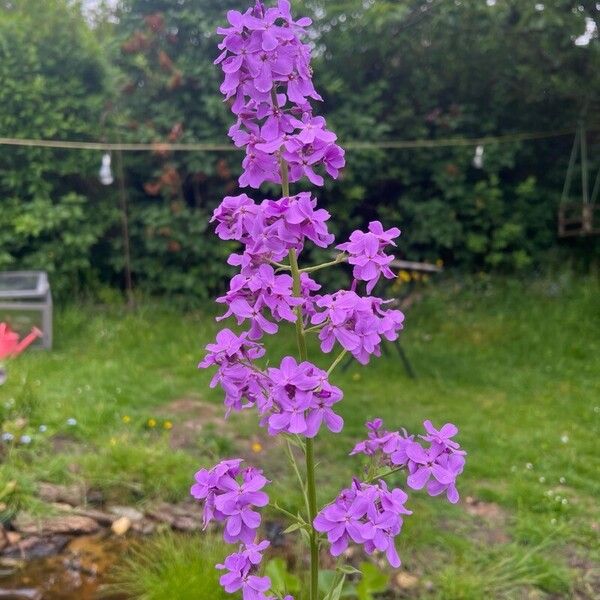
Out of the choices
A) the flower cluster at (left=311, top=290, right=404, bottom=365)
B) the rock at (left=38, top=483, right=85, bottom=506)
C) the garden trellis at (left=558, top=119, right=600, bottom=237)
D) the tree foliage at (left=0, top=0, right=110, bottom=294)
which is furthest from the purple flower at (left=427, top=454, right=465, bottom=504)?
the tree foliage at (left=0, top=0, right=110, bottom=294)

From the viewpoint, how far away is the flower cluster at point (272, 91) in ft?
4.06

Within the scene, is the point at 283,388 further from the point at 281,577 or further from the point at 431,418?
the point at 431,418

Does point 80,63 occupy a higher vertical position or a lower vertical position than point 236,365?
higher

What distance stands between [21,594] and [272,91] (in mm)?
1976

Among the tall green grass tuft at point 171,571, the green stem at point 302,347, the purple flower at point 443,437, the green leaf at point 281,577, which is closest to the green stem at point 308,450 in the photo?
the green stem at point 302,347

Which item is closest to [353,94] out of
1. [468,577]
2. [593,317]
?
[593,317]

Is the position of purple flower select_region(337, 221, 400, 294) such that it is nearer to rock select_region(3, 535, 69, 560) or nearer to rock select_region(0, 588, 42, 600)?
rock select_region(0, 588, 42, 600)

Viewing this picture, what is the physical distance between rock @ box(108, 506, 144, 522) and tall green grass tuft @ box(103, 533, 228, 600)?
214mm

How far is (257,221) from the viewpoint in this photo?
122cm

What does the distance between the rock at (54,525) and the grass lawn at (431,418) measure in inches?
2.2

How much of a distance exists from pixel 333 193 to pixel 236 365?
5432 mm

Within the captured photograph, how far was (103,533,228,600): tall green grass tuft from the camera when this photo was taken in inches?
90.4

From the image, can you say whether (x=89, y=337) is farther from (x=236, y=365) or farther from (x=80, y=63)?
(x=236, y=365)

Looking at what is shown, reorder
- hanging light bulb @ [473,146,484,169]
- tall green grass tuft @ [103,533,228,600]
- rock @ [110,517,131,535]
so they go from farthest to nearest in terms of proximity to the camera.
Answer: hanging light bulb @ [473,146,484,169] → rock @ [110,517,131,535] → tall green grass tuft @ [103,533,228,600]
